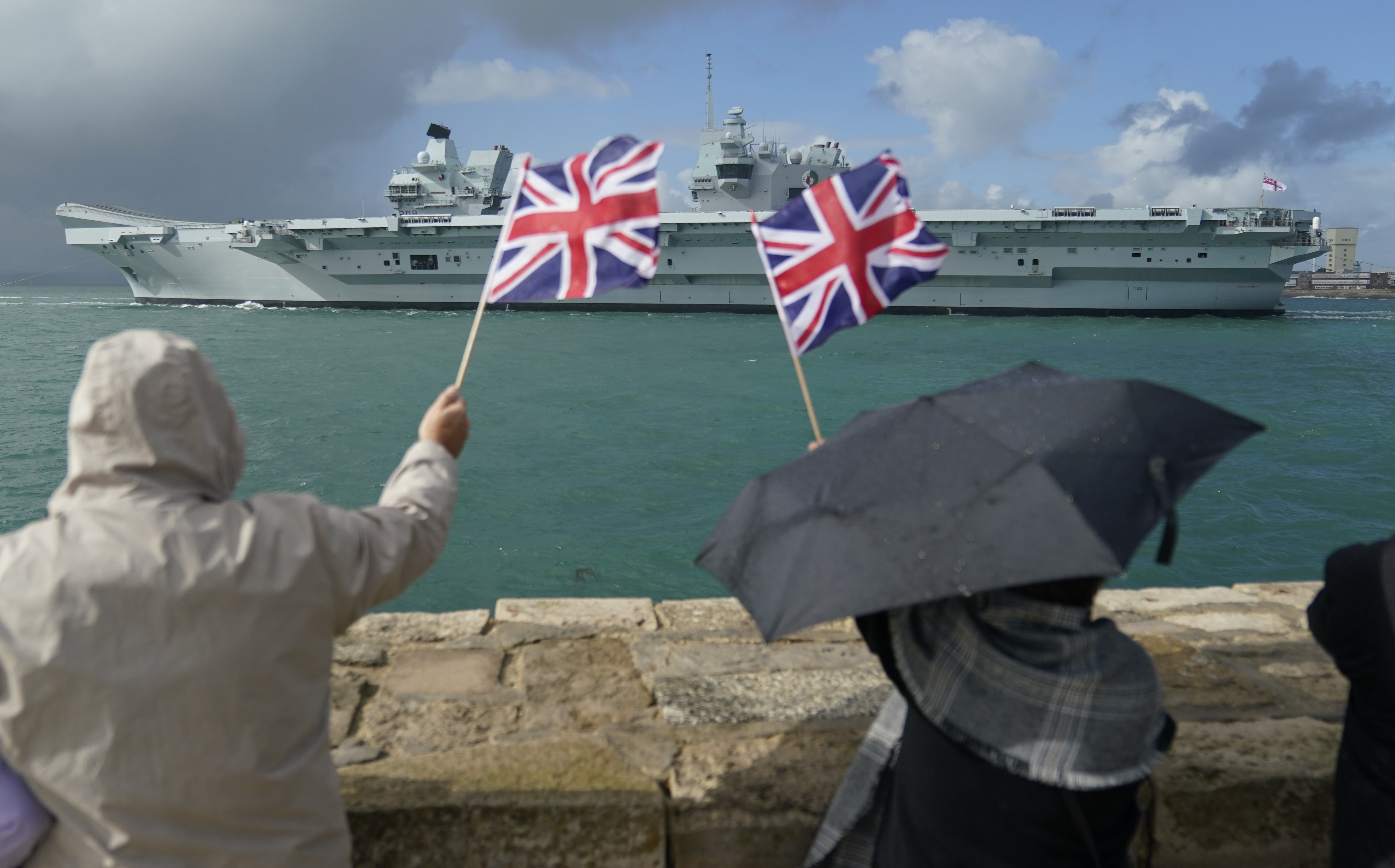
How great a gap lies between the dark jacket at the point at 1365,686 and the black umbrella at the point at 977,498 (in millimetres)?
→ 398

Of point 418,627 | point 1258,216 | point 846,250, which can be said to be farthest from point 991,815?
point 1258,216

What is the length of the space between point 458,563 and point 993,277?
90.0 feet

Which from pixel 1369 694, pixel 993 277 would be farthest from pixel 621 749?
pixel 993 277

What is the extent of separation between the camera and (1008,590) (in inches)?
46.9

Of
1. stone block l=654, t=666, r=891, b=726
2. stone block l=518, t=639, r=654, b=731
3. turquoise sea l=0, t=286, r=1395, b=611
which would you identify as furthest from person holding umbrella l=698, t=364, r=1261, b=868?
turquoise sea l=0, t=286, r=1395, b=611

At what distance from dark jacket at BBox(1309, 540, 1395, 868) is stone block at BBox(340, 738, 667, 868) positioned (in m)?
1.17

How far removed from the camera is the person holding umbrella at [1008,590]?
3.73 ft

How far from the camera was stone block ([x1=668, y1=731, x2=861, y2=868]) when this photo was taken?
1.74 metres

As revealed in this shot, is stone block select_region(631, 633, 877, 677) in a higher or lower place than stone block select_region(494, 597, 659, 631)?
higher

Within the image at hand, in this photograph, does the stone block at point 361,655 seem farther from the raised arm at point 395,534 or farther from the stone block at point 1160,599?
the stone block at point 1160,599

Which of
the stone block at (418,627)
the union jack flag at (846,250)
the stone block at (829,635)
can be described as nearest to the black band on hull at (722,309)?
the stone block at (418,627)

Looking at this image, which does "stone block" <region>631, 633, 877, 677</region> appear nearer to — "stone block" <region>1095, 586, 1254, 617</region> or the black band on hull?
"stone block" <region>1095, 586, 1254, 617</region>

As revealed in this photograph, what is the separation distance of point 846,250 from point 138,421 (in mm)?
1870

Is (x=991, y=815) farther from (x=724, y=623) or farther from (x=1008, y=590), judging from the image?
(x=724, y=623)
